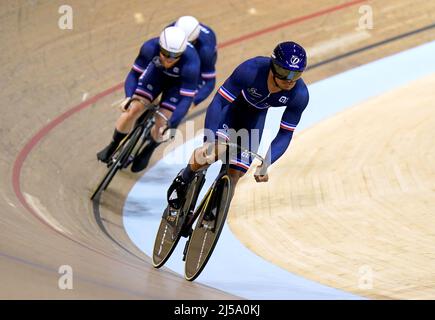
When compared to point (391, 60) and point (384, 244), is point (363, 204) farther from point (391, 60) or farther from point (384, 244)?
point (391, 60)

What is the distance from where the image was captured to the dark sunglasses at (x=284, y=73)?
4238 mm

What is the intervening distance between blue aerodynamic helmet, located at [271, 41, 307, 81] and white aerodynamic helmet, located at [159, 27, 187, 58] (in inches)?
60.4

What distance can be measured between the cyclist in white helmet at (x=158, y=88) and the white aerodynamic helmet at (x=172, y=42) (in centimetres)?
18

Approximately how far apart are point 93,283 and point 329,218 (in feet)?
7.85

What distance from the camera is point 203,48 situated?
6824 mm

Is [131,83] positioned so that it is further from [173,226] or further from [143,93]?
[173,226]

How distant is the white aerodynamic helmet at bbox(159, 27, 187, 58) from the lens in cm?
566

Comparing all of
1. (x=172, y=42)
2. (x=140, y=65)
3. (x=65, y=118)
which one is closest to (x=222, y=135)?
(x=172, y=42)

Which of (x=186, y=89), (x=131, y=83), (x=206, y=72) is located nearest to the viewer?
(x=186, y=89)

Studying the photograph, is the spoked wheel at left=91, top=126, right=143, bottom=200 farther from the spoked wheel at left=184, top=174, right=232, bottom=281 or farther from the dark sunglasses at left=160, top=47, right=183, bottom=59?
the spoked wheel at left=184, top=174, right=232, bottom=281

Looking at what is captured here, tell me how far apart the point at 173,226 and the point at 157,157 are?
7.39 ft

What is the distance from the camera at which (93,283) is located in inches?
152
